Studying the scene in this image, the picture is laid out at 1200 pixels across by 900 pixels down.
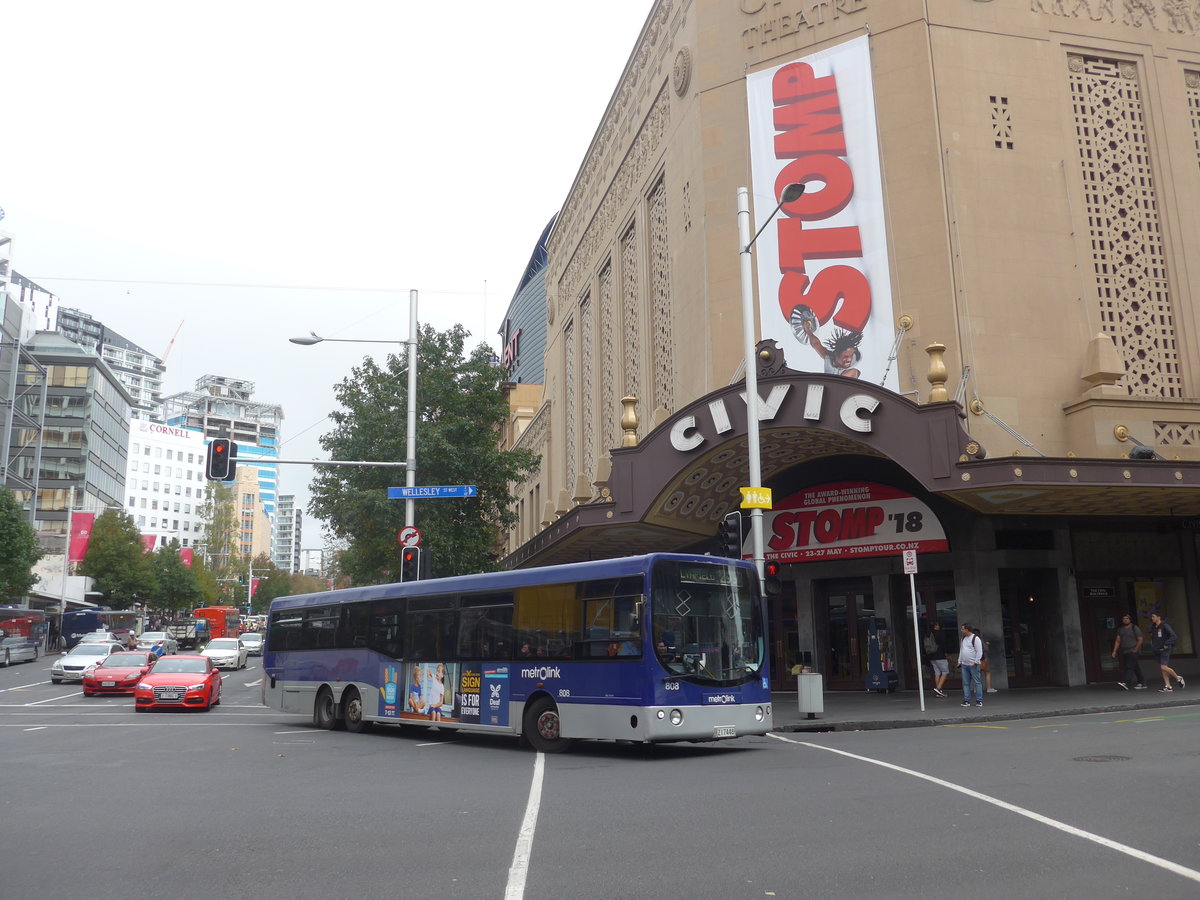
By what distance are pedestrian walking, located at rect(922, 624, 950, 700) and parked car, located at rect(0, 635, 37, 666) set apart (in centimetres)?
4096

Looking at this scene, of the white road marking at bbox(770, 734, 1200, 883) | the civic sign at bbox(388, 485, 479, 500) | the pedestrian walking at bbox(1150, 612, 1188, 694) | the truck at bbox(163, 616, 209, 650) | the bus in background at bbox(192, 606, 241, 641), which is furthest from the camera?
the truck at bbox(163, 616, 209, 650)

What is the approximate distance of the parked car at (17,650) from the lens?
149ft

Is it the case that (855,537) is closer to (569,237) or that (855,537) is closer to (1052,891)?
(1052,891)

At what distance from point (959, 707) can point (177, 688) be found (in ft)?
58.3

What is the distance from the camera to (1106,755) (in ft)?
37.8

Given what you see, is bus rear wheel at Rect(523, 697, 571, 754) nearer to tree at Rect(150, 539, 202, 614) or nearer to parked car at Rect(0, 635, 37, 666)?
parked car at Rect(0, 635, 37, 666)

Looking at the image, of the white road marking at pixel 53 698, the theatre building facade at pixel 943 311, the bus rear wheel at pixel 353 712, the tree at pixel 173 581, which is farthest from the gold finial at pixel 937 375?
the tree at pixel 173 581

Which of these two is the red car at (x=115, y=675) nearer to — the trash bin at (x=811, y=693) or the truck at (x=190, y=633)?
the trash bin at (x=811, y=693)

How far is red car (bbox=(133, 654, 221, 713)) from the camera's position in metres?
23.8

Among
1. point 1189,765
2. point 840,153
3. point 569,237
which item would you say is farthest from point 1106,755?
point 569,237

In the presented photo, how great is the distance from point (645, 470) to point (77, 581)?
218ft

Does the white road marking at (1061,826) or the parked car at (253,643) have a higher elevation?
the parked car at (253,643)

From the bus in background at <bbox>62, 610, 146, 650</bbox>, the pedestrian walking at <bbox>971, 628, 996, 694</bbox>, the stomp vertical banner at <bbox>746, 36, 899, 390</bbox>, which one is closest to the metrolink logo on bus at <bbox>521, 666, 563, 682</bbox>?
the pedestrian walking at <bbox>971, 628, 996, 694</bbox>

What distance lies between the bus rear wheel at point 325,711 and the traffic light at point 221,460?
515cm
